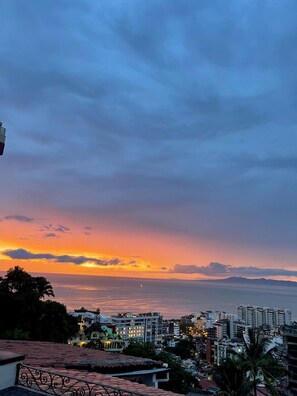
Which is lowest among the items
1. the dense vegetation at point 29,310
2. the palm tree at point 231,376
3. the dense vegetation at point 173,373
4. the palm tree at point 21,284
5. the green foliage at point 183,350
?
the green foliage at point 183,350

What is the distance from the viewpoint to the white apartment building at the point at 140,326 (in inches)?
4205

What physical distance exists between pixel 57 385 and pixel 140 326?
114m

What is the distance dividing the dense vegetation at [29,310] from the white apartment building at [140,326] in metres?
82.4

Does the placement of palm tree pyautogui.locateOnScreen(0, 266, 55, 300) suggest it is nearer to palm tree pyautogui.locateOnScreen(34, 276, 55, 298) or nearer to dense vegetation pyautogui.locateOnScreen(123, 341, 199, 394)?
palm tree pyautogui.locateOnScreen(34, 276, 55, 298)

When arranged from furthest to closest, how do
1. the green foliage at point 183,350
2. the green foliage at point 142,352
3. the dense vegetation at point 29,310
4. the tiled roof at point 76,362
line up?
the green foliage at point 183,350 < the green foliage at point 142,352 < the dense vegetation at point 29,310 < the tiled roof at point 76,362

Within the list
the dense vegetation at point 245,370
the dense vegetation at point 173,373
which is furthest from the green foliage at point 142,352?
the dense vegetation at point 245,370

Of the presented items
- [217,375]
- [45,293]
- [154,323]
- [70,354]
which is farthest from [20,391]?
[154,323]

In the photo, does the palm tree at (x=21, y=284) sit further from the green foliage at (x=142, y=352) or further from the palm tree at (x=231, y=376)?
the palm tree at (x=231, y=376)

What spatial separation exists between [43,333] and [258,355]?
50.3 feet

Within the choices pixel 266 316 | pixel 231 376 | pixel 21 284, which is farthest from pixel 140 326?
pixel 231 376

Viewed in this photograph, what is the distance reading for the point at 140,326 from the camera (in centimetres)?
11288

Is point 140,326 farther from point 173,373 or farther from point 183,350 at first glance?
point 173,373

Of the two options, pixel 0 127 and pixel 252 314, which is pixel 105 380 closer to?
pixel 0 127

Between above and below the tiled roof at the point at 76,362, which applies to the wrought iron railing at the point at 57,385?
above
